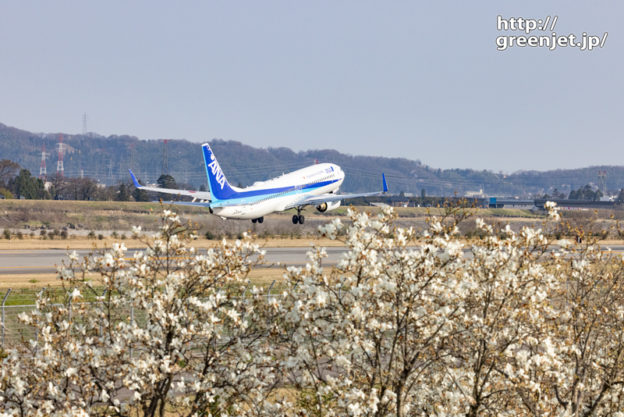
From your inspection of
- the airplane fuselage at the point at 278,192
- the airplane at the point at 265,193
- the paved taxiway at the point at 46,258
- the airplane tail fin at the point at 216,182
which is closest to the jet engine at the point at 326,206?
the airplane at the point at 265,193

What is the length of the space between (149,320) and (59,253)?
49.8 m

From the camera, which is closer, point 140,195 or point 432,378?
point 432,378

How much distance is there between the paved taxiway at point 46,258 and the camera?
51.6m

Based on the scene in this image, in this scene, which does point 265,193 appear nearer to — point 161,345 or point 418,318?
point 161,345

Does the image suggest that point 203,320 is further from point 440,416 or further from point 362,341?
point 440,416

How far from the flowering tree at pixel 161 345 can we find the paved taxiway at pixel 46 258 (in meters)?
33.3

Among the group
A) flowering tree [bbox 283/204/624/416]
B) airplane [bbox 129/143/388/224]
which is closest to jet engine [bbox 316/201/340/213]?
airplane [bbox 129/143/388/224]

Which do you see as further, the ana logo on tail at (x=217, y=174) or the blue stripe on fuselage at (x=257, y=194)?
the blue stripe on fuselage at (x=257, y=194)

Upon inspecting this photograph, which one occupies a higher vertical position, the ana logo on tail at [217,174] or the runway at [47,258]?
the ana logo on tail at [217,174]

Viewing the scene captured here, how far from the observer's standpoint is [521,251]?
1575 cm

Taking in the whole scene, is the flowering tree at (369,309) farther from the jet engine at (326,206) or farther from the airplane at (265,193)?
the jet engine at (326,206)

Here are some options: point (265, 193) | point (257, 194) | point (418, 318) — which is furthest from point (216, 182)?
point (418, 318)

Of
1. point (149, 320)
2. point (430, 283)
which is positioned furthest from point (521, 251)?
point (149, 320)

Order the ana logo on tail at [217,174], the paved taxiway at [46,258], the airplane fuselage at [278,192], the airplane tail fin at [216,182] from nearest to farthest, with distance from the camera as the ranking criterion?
1. the paved taxiway at [46,258]
2. the airplane tail fin at [216,182]
3. the ana logo on tail at [217,174]
4. the airplane fuselage at [278,192]
